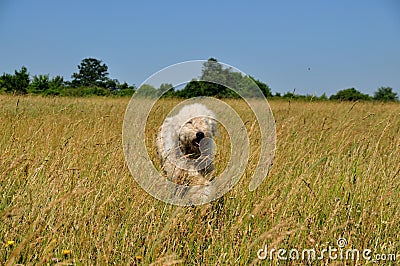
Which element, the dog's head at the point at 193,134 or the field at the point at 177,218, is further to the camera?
the dog's head at the point at 193,134

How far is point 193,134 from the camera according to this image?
12.1ft

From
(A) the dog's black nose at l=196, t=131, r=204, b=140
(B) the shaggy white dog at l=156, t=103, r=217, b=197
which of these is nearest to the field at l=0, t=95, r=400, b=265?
(B) the shaggy white dog at l=156, t=103, r=217, b=197

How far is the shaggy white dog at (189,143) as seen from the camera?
332 centimetres

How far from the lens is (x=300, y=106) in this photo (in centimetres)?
765

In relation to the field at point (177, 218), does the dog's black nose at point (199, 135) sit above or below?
above

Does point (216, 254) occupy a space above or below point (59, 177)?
below

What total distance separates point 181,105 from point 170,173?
4.00 feet

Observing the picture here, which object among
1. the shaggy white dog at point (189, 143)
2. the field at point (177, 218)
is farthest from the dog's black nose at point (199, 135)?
the field at point (177, 218)

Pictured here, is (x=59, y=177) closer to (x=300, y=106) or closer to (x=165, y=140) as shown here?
(x=165, y=140)

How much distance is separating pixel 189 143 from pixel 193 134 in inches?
3.9

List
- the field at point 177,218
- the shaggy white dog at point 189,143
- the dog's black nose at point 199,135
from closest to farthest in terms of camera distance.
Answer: the field at point 177,218 < the shaggy white dog at point 189,143 < the dog's black nose at point 199,135

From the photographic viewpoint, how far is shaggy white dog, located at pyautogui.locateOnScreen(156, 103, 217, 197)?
10.9 feet

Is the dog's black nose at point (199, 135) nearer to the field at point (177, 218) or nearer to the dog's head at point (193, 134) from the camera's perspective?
the dog's head at point (193, 134)

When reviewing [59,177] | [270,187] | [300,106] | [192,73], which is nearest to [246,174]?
[270,187]
